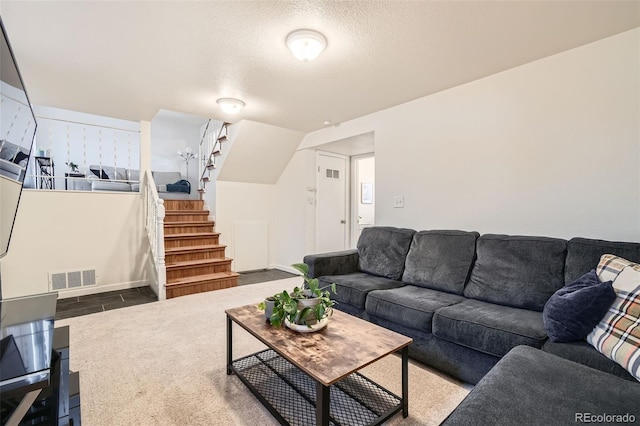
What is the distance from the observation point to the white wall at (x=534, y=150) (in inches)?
81.1

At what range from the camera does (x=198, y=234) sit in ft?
14.8

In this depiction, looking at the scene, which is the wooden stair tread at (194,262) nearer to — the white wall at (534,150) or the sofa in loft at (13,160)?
the sofa in loft at (13,160)

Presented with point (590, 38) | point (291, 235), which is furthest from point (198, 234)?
point (590, 38)

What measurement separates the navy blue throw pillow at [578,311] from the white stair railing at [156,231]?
12.3 ft

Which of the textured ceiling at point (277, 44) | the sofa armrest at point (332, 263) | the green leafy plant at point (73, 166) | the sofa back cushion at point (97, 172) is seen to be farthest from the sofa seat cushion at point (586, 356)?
the green leafy plant at point (73, 166)

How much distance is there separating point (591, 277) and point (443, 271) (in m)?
0.99

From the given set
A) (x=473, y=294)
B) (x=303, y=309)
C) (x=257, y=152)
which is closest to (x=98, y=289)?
(x=257, y=152)

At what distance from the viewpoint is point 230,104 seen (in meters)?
3.42

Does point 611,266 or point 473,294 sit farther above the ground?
point 611,266

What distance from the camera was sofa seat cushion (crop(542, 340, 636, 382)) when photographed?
1.30 metres

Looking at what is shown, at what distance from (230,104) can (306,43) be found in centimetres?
165

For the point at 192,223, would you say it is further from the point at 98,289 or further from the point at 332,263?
the point at 332,263

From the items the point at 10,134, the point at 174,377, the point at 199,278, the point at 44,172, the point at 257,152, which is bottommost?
the point at 174,377

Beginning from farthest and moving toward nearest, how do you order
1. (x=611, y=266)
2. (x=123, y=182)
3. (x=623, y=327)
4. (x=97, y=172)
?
(x=97, y=172) < (x=123, y=182) < (x=611, y=266) < (x=623, y=327)
